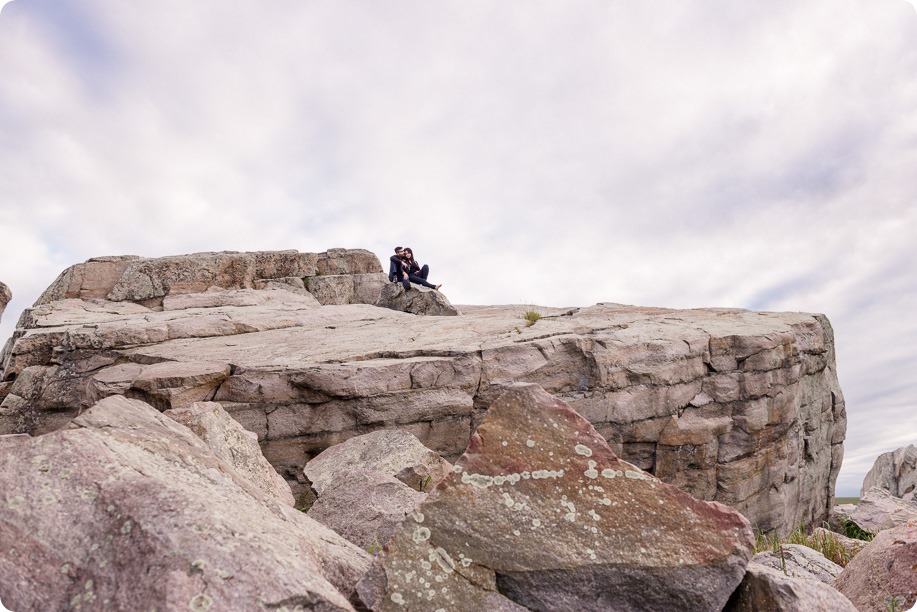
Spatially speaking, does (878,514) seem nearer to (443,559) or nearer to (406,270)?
(443,559)

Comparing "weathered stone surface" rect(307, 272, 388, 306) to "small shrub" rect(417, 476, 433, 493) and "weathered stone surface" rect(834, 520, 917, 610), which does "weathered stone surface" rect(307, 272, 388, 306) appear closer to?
"small shrub" rect(417, 476, 433, 493)

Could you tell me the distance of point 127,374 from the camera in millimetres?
15609

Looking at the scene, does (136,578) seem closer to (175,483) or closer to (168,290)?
(175,483)

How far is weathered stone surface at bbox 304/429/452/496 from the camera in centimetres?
958

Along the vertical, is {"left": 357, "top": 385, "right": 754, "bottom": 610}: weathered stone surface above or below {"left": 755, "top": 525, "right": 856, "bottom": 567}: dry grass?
above

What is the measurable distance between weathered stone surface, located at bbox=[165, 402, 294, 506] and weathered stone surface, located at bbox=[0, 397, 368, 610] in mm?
2747

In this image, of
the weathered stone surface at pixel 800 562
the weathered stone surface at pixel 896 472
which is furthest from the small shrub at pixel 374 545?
the weathered stone surface at pixel 896 472

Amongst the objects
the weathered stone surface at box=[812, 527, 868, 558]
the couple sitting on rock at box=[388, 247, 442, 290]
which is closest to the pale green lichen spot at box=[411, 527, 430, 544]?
the weathered stone surface at box=[812, 527, 868, 558]

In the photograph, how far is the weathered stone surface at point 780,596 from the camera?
4.73 m

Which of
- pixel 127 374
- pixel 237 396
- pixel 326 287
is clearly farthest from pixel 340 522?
pixel 326 287

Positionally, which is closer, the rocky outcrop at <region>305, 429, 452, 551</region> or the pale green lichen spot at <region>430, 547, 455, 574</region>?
the pale green lichen spot at <region>430, 547, 455, 574</region>

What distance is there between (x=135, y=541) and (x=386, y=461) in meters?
5.91

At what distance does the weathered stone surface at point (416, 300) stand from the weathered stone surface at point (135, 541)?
2023 centimetres

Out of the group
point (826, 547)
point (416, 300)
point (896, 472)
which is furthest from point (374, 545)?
point (896, 472)
